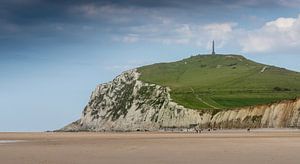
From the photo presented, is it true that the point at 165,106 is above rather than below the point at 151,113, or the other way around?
above

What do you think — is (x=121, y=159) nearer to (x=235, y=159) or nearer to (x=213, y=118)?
(x=235, y=159)

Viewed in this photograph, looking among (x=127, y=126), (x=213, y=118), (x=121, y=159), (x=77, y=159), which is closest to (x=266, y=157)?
(x=121, y=159)

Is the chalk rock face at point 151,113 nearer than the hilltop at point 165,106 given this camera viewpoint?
Yes

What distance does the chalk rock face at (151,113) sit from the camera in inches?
3969

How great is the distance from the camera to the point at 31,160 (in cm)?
2566

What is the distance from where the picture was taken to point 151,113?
163m

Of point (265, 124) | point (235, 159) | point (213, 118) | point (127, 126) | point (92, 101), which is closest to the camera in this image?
point (235, 159)

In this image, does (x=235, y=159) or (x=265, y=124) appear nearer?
(x=235, y=159)

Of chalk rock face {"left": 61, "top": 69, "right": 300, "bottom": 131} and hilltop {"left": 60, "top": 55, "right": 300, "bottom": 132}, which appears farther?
hilltop {"left": 60, "top": 55, "right": 300, "bottom": 132}

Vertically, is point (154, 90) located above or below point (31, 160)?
above

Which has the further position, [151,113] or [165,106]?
[151,113]

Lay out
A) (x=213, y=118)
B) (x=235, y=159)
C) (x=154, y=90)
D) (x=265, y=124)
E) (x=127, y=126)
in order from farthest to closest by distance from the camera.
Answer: (x=154, y=90), (x=127, y=126), (x=213, y=118), (x=265, y=124), (x=235, y=159)

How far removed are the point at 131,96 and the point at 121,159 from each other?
155953 mm

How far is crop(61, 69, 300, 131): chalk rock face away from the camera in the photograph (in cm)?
10081
